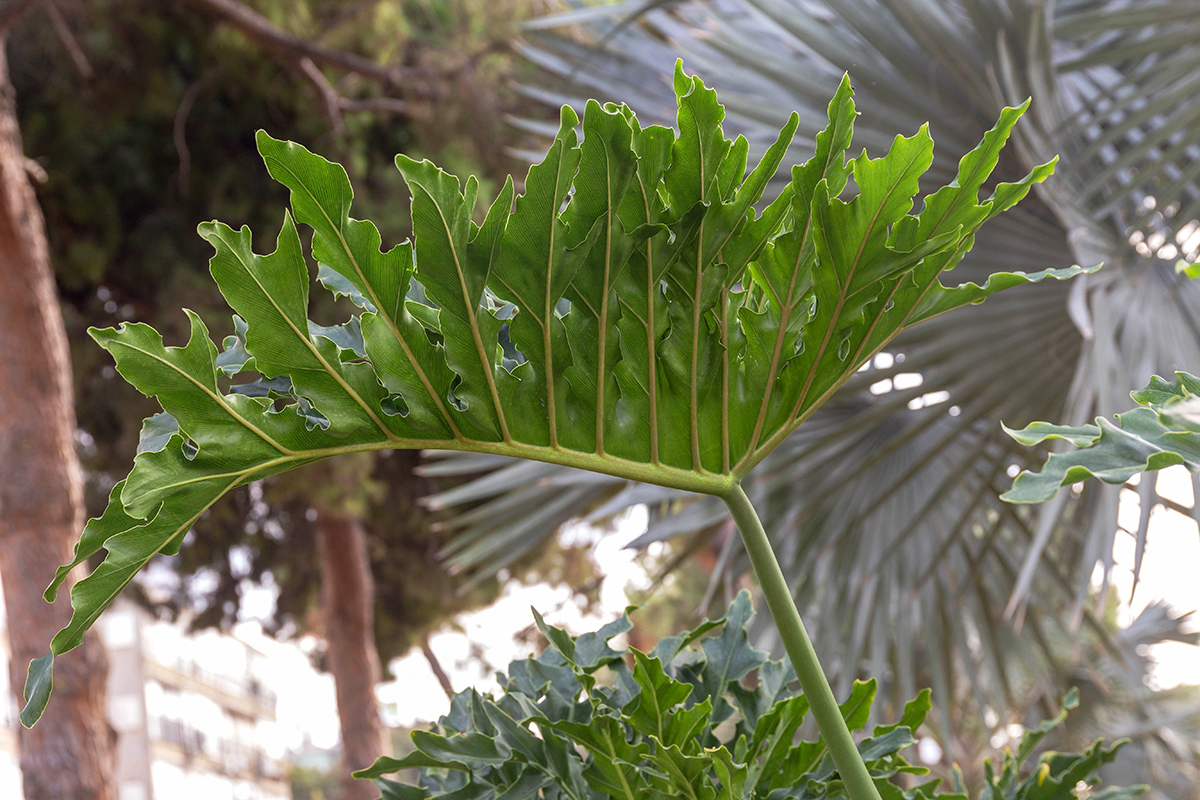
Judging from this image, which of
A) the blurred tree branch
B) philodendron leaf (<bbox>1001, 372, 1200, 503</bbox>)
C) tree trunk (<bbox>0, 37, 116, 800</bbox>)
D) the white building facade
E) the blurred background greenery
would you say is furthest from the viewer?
the white building facade

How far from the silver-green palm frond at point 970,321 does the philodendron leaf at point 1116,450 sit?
1263 millimetres

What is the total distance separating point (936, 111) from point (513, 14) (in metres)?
2.65

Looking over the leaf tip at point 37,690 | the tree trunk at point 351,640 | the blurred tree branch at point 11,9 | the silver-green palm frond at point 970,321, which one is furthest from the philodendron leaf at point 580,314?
the tree trunk at point 351,640

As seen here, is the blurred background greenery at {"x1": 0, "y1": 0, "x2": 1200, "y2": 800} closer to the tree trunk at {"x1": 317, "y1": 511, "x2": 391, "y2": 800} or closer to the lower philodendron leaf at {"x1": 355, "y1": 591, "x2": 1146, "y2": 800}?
the tree trunk at {"x1": 317, "y1": 511, "x2": 391, "y2": 800}

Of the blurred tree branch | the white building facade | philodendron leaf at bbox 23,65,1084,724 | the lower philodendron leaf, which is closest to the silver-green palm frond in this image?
the lower philodendron leaf

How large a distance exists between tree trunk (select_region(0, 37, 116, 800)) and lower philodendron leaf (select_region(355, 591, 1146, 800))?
243 cm

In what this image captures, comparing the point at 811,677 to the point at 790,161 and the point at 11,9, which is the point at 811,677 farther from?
the point at 11,9

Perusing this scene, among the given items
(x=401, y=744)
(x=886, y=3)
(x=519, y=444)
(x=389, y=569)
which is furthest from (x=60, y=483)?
(x=401, y=744)

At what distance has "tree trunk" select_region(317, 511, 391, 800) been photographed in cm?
527

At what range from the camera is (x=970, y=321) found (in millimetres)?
2088

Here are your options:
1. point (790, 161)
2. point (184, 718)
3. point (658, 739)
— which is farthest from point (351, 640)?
point (184, 718)

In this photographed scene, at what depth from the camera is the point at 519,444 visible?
0.63 m

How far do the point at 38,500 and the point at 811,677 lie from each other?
2922 millimetres

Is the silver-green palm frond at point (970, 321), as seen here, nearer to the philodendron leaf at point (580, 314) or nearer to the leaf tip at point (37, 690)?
the philodendron leaf at point (580, 314)
